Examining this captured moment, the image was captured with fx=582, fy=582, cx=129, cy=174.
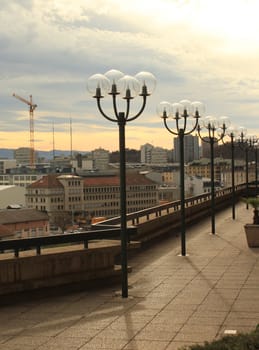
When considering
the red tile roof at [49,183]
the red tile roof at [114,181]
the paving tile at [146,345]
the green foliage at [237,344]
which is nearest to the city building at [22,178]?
the red tile roof at [114,181]

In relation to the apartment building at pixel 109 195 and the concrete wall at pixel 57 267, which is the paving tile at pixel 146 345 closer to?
the concrete wall at pixel 57 267

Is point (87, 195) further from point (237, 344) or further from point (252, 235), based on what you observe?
point (237, 344)

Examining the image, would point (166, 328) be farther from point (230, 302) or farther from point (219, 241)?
point (219, 241)

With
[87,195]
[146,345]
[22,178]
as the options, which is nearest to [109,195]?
[87,195]

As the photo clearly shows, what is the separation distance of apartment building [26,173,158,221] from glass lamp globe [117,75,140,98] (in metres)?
105

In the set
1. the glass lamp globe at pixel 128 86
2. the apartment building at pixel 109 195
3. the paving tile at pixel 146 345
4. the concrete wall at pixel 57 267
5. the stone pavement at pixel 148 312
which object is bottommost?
the apartment building at pixel 109 195

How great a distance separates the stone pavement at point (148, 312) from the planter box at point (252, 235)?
9.78ft

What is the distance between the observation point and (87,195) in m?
135

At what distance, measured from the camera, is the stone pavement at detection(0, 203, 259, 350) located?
25.1ft

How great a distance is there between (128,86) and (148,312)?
4300 millimetres

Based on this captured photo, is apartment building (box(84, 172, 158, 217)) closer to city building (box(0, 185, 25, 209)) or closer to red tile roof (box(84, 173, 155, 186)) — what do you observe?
red tile roof (box(84, 173, 155, 186))

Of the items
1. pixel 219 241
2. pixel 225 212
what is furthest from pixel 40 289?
pixel 225 212

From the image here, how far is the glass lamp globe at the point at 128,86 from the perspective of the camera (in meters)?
11.0

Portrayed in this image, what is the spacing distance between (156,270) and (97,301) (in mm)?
3444
